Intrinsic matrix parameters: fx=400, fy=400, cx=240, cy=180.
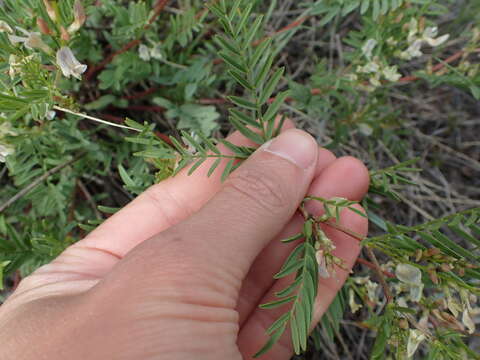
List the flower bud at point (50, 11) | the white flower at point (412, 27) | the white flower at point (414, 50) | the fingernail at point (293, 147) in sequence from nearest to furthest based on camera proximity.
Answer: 1. the flower bud at point (50, 11)
2. the fingernail at point (293, 147)
3. the white flower at point (412, 27)
4. the white flower at point (414, 50)

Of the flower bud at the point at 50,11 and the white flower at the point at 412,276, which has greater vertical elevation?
the flower bud at the point at 50,11

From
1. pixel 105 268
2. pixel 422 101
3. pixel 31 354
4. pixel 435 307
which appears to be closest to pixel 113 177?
pixel 105 268

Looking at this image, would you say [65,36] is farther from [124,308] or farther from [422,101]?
[422,101]

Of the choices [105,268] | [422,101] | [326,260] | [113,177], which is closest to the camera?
[326,260]

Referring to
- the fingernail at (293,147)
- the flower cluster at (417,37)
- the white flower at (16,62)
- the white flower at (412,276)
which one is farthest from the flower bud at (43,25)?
the flower cluster at (417,37)

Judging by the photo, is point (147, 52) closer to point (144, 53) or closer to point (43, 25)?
point (144, 53)

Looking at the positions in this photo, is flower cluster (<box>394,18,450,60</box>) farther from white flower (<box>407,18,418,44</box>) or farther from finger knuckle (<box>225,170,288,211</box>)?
finger knuckle (<box>225,170,288,211</box>)

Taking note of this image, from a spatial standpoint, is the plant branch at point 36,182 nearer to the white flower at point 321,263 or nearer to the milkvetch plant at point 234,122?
the milkvetch plant at point 234,122
